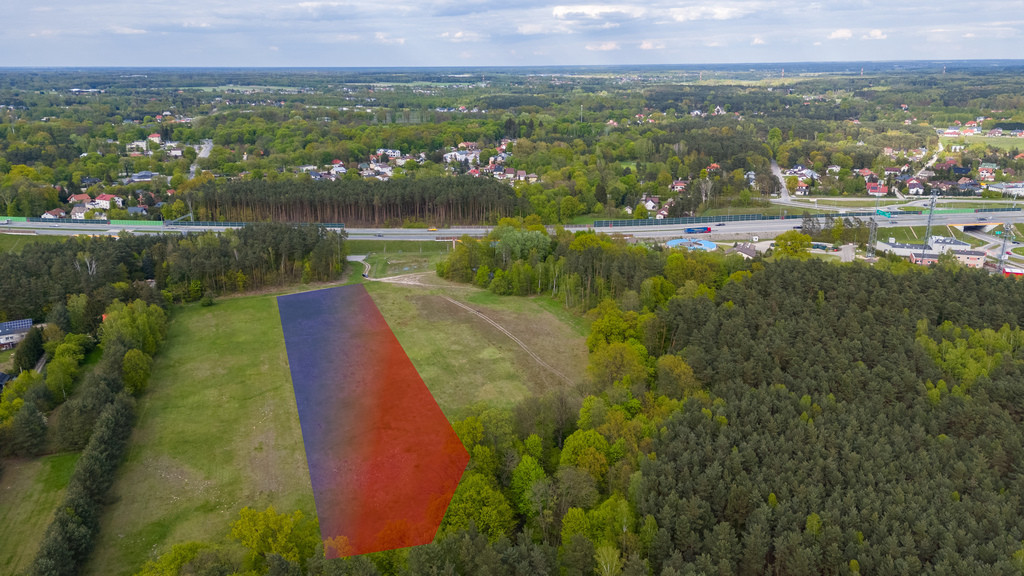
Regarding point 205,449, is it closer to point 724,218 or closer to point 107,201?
point 724,218

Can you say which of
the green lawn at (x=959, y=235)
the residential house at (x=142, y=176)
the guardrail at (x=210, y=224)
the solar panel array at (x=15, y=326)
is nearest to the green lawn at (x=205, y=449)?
the solar panel array at (x=15, y=326)

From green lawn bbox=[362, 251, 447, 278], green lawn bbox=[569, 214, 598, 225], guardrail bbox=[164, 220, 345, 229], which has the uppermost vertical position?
guardrail bbox=[164, 220, 345, 229]

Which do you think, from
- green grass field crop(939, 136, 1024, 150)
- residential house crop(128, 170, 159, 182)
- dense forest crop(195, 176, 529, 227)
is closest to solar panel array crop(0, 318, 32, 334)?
dense forest crop(195, 176, 529, 227)

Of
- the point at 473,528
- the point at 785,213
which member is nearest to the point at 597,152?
the point at 785,213

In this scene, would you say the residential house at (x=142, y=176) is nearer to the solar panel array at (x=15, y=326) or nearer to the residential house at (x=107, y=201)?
the residential house at (x=107, y=201)

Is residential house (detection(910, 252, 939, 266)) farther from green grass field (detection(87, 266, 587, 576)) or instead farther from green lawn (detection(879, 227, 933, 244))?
green grass field (detection(87, 266, 587, 576))

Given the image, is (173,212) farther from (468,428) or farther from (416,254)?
(468,428)
